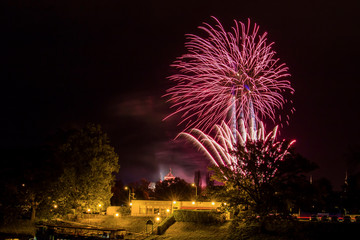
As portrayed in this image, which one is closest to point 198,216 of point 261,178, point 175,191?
point 261,178

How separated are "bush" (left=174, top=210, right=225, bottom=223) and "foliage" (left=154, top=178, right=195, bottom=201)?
1990 inches

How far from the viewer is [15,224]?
150 ft

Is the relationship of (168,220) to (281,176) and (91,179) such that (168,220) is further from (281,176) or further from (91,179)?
(281,176)

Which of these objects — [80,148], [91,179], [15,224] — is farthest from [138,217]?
[15,224]

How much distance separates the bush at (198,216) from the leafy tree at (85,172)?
12.7 m

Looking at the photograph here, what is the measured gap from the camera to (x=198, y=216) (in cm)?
4097

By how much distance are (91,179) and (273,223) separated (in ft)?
87.4

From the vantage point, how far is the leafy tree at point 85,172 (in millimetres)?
45344

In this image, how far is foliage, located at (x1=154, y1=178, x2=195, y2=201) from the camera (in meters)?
95.5

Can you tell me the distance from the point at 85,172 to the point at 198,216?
57.1ft

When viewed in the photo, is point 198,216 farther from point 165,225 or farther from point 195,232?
point 165,225

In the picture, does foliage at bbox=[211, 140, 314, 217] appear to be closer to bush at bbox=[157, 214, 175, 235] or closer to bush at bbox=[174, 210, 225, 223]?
bush at bbox=[174, 210, 225, 223]

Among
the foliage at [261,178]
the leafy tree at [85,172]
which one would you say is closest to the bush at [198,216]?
the foliage at [261,178]

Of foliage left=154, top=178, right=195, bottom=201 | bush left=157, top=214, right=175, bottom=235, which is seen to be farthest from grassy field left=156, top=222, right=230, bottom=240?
foliage left=154, top=178, right=195, bottom=201
